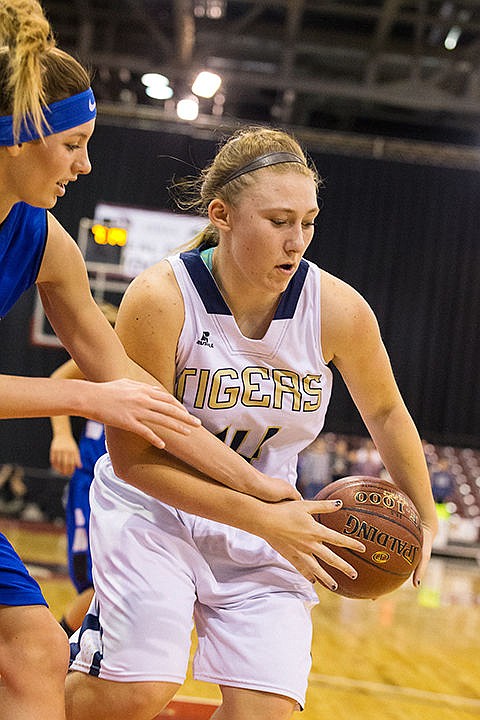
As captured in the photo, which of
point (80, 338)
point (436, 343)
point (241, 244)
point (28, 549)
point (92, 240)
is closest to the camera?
point (80, 338)

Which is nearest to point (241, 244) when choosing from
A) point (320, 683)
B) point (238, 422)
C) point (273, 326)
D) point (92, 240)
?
point (273, 326)

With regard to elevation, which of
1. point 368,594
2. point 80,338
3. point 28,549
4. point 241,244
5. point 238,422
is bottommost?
point 28,549

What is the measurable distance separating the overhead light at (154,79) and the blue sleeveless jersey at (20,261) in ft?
29.8

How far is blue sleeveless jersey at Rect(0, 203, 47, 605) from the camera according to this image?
7.33ft

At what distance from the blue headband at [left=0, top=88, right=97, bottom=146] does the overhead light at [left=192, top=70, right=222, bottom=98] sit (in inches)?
336

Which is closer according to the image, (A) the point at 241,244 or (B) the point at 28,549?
(A) the point at 241,244

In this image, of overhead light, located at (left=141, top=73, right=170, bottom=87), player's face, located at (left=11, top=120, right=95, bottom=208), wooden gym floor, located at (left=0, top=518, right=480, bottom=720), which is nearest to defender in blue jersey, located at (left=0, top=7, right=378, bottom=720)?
player's face, located at (left=11, top=120, right=95, bottom=208)

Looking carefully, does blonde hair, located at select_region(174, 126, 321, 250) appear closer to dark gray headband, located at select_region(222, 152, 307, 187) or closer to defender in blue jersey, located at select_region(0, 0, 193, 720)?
dark gray headband, located at select_region(222, 152, 307, 187)

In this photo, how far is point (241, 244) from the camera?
8.70ft

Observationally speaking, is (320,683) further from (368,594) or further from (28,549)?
(28,549)

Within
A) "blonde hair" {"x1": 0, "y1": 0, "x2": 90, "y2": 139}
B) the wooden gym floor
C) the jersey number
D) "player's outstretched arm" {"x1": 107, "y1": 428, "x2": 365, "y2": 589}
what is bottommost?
the wooden gym floor

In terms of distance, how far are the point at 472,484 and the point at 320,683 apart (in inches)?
313

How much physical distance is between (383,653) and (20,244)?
445cm

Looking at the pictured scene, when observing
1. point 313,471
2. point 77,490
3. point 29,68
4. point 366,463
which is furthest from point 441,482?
point 29,68
